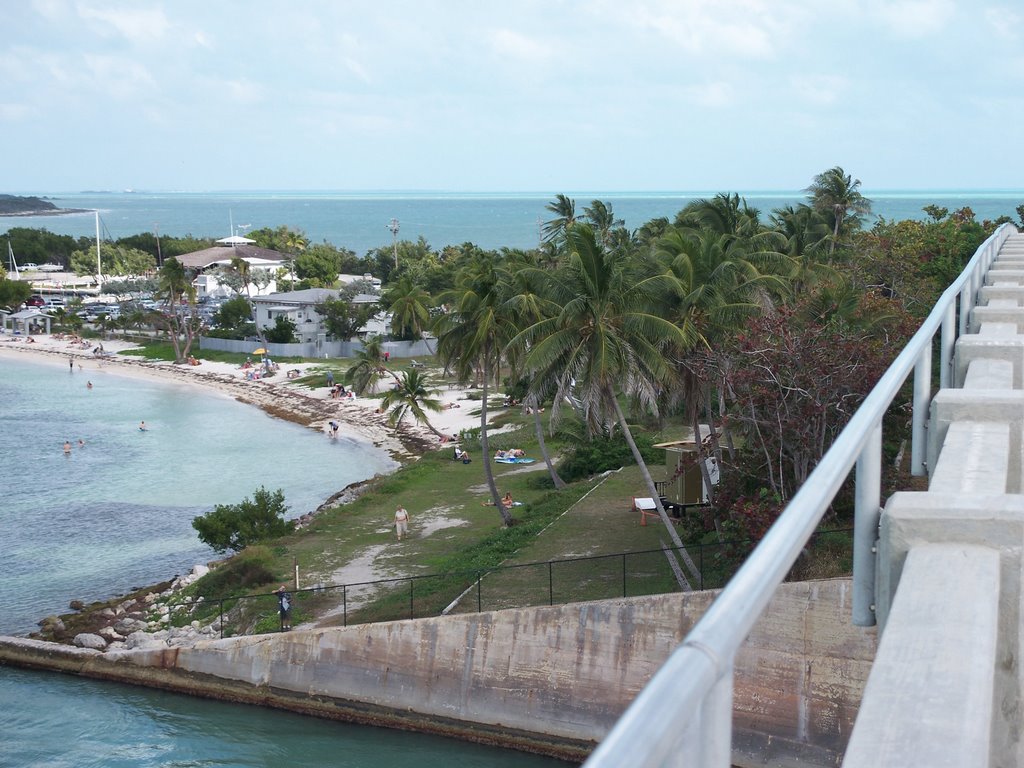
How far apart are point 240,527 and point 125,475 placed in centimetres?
1773

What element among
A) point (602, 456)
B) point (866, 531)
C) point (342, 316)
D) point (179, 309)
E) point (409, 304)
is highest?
point (866, 531)

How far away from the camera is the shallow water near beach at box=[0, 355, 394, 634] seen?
36.5 m

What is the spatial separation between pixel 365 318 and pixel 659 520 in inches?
2136

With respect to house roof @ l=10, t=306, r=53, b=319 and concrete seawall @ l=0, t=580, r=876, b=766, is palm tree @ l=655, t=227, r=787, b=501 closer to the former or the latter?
concrete seawall @ l=0, t=580, r=876, b=766

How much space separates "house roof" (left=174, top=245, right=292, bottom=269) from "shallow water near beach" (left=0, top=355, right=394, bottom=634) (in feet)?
131

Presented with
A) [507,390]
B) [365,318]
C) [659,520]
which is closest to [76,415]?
[365,318]

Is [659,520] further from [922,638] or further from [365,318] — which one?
[365,318]

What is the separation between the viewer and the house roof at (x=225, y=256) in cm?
11850

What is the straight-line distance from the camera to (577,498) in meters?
33.8

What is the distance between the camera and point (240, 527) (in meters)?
37.0

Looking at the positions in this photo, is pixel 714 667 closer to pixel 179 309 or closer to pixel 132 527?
pixel 132 527

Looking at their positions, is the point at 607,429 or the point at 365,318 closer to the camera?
the point at 607,429

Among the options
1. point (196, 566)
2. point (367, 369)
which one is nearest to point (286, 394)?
point (367, 369)

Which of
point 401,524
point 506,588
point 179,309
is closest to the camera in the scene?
point 506,588
